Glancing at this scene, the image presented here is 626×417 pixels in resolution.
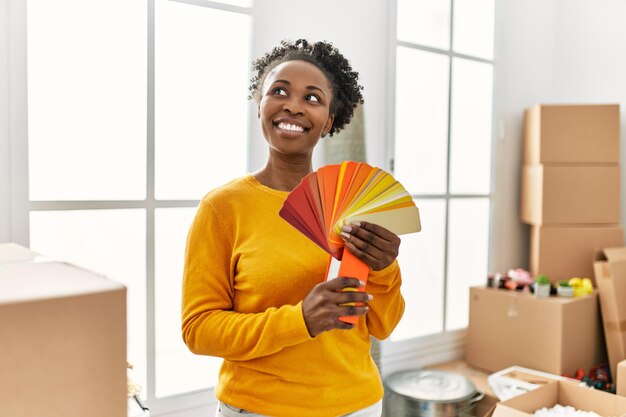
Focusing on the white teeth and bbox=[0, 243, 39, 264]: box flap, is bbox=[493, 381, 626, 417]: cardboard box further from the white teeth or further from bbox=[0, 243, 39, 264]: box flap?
bbox=[0, 243, 39, 264]: box flap

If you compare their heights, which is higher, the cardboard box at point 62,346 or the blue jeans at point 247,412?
the cardboard box at point 62,346

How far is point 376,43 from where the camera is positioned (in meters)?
2.36

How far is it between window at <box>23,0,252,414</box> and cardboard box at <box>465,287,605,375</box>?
1316 millimetres

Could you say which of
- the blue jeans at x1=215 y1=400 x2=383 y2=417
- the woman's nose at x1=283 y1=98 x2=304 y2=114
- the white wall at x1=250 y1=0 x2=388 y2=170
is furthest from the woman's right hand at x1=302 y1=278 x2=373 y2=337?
the white wall at x1=250 y1=0 x2=388 y2=170

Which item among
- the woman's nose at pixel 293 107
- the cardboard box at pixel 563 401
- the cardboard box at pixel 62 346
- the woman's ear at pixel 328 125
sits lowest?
the cardboard box at pixel 563 401

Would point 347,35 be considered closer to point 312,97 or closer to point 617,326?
point 312,97

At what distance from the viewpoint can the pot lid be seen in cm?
212

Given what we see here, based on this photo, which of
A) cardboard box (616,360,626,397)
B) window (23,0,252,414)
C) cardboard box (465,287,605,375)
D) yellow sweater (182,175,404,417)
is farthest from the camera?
cardboard box (465,287,605,375)

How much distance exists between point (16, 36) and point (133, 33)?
13.6 inches

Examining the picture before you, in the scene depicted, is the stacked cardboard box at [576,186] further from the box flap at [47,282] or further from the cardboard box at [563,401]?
the box flap at [47,282]

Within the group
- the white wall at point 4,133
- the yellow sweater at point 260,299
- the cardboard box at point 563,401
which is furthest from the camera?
the cardboard box at point 563,401

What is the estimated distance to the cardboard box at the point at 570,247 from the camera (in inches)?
105

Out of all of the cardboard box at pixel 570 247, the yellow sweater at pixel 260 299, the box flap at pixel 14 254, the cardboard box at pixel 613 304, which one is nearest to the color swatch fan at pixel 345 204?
the yellow sweater at pixel 260 299

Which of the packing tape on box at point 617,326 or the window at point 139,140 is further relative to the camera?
the packing tape on box at point 617,326
